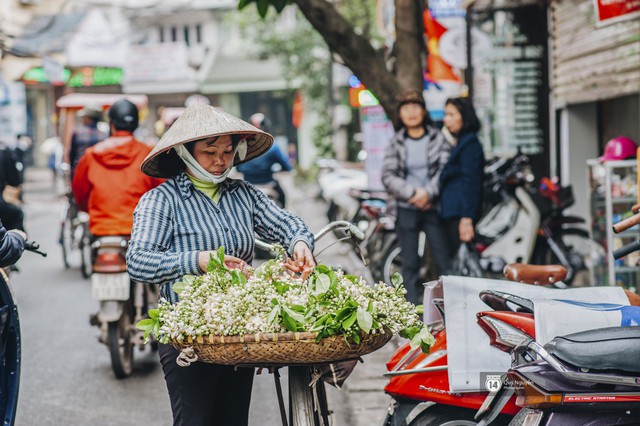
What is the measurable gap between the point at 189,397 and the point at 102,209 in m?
4.02

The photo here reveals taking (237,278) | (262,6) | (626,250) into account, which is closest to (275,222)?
(237,278)

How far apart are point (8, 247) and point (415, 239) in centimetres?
445

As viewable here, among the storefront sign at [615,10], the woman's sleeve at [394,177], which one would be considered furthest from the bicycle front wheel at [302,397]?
the storefront sign at [615,10]

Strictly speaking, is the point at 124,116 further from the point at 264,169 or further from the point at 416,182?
the point at 264,169

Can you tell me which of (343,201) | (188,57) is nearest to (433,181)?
(343,201)

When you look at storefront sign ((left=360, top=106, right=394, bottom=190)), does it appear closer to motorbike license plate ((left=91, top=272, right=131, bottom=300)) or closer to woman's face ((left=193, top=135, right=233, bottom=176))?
motorbike license plate ((left=91, top=272, right=131, bottom=300))

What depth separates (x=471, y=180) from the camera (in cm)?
808

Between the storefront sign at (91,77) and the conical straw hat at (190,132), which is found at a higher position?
the storefront sign at (91,77)

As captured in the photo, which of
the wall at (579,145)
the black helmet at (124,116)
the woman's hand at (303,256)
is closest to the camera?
the woman's hand at (303,256)

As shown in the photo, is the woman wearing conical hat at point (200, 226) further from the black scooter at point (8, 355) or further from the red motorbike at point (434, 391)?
the black scooter at point (8, 355)

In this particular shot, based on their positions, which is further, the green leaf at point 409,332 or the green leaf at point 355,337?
the green leaf at point 409,332

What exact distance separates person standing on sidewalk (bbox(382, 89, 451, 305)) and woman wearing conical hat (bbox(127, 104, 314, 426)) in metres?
4.06

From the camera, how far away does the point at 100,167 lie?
25.4 feet

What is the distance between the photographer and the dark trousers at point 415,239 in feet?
27.5
